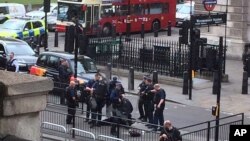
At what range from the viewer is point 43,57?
77.5 feet

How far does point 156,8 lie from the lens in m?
44.5

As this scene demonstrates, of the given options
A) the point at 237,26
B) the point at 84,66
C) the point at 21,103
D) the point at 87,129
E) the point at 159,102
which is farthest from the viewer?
the point at 237,26

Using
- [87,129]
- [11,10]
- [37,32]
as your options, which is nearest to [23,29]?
[37,32]

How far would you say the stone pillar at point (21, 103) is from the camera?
14.7 feet

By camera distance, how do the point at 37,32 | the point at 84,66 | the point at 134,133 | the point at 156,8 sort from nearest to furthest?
the point at 134,133, the point at 84,66, the point at 37,32, the point at 156,8

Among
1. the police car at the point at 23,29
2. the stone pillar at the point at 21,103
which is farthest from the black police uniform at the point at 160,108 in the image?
the police car at the point at 23,29

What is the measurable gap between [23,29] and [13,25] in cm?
66

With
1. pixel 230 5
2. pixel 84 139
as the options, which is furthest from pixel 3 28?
pixel 84 139

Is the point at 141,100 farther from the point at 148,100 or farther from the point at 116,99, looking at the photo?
the point at 116,99

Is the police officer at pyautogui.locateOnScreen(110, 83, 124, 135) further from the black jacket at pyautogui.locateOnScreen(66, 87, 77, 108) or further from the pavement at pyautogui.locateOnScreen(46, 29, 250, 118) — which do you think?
the pavement at pyautogui.locateOnScreen(46, 29, 250, 118)

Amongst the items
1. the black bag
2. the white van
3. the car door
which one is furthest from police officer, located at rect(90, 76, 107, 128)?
the white van

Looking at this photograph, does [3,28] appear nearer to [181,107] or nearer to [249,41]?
[249,41]

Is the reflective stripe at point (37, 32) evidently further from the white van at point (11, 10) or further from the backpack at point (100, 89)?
the backpack at point (100, 89)

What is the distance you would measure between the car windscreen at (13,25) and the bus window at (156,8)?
11.0m
